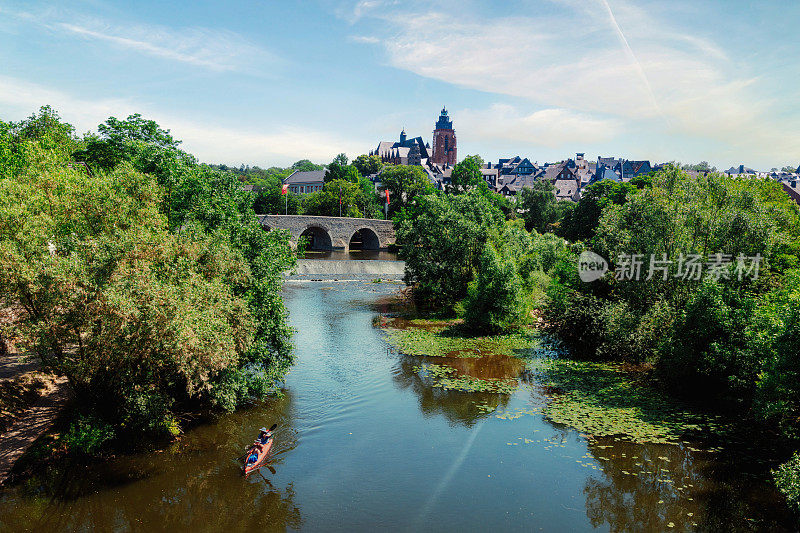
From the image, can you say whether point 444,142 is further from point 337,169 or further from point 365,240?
point 365,240

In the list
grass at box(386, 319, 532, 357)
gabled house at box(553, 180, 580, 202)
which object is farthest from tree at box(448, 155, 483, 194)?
grass at box(386, 319, 532, 357)

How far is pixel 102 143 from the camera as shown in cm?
4197

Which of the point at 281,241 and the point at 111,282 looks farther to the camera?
the point at 281,241

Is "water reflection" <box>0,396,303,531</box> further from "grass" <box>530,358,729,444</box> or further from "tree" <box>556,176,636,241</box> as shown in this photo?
"tree" <box>556,176,636,241</box>

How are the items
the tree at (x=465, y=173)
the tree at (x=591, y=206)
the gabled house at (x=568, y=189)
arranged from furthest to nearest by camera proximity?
1. the gabled house at (x=568, y=189)
2. the tree at (x=465, y=173)
3. the tree at (x=591, y=206)

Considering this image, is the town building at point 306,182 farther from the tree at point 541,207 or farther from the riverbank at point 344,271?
the riverbank at point 344,271

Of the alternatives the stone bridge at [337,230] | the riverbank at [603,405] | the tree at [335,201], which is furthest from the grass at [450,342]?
the tree at [335,201]

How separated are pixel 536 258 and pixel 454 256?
612cm

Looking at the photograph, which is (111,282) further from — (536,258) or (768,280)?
(536,258)

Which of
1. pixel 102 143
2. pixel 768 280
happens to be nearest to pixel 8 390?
pixel 102 143

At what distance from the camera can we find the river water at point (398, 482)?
14320mm

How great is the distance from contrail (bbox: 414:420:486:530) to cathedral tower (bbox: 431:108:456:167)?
163763 millimetres

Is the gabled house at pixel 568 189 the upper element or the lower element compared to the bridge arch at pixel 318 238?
upper

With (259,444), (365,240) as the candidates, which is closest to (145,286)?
(259,444)
